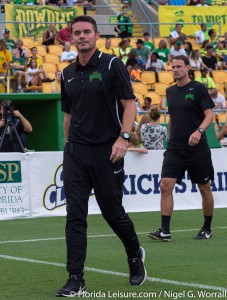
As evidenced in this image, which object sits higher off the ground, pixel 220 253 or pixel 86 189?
pixel 86 189

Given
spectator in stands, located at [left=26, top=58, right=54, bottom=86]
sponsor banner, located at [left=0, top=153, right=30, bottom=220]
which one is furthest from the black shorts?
spectator in stands, located at [left=26, top=58, right=54, bottom=86]

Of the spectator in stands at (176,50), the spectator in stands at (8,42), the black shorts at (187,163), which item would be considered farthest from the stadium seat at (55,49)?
the black shorts at (187,163)

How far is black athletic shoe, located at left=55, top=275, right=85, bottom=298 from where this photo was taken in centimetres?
664

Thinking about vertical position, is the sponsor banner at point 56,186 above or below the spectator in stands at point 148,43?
below

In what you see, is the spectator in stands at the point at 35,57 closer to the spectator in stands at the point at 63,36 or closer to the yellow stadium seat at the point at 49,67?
the yellow stadium seat at the point at 49,67

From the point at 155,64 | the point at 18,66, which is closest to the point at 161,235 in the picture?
the point at 18,66

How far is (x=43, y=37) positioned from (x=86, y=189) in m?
19.5

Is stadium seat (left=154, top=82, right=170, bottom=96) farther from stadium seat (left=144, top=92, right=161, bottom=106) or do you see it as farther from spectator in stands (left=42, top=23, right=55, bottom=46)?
spectator in stands (left=42, top=23, right=55, bottom=46)

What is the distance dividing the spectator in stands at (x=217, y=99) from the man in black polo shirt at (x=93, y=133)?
16.4m

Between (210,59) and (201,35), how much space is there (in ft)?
7.63

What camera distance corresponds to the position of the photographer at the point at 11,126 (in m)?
16.1

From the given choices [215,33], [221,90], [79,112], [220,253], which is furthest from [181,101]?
[215,33]

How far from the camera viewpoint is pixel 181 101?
34.0 feet

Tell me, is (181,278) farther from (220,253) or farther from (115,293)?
(220,253)
